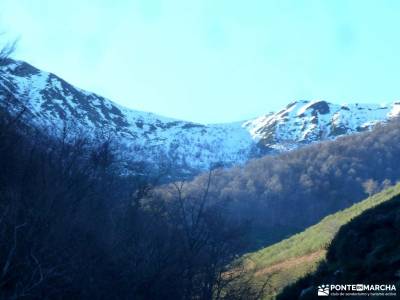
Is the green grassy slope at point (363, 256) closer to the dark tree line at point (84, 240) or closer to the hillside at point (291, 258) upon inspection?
the dark tree line at point (84, 240)

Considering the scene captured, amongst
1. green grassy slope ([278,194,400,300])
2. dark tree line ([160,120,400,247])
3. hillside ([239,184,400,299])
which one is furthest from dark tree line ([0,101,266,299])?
dark tree line ([160,120,400,247])

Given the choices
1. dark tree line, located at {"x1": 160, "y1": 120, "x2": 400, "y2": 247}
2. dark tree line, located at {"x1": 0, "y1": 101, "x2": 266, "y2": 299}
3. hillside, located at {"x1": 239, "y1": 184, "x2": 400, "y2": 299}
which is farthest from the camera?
Result: dark tree line, located at {"x1": 160, "y1": 120, "x2": 400, "y2": 247}

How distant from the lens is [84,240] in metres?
21.7

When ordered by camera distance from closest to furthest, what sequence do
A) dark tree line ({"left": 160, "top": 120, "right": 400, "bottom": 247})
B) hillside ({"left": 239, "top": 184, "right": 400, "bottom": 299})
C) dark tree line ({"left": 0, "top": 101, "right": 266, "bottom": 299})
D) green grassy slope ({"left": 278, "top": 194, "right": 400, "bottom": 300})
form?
green grassy slope ({"left": 278, "top": 194, "right": 400, "bottom": 300}), dark tree line ({"left": 0, "top": 101, "right": 266, "bottom": 299}), hillside ({"left": 239, "top": 184, "right": 400, "bottom": 299}), dark tree line ({"left": 160, "top": 120, "right": 400, "bottom": 247})

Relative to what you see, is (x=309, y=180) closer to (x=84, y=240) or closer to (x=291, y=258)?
(x=291, y=258)

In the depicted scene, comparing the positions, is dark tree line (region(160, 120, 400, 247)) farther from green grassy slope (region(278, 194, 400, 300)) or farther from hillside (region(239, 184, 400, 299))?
green grassy slope (region(278, 194, 400, 300))

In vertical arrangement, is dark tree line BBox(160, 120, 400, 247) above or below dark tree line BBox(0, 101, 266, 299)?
above

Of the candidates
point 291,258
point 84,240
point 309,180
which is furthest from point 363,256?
point 309,180

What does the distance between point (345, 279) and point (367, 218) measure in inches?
200

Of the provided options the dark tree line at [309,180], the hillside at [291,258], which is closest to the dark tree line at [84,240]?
the hillside at [291,258]

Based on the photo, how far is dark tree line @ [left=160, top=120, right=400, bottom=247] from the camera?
362 feet

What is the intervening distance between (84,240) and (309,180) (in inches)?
4272

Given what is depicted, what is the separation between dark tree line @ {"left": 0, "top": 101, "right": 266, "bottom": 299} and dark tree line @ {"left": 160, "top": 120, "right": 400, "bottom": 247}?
66285 millimetres

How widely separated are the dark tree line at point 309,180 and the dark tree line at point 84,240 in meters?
66.3
